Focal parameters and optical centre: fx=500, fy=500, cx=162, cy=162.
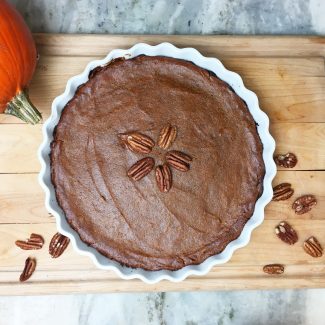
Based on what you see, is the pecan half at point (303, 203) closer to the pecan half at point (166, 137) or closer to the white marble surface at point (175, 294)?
the white marble surface at point (175, 294)

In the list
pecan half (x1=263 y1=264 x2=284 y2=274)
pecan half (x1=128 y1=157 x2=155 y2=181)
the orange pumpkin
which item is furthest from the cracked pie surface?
pecan half (x1=263 y1=264 x2=284 y2=274)

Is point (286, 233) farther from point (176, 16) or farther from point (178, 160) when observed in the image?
point (176, 16)

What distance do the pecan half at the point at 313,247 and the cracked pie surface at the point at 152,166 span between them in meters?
0.31

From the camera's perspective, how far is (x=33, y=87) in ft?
5.91

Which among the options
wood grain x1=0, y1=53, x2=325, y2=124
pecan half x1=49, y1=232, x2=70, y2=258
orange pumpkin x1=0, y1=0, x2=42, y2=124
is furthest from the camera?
wood grain x1=0, y1=53, x2=325, y2=124

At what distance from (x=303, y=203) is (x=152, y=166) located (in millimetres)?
614

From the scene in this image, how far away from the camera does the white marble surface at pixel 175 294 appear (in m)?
1.88

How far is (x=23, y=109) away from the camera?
5.41 ft

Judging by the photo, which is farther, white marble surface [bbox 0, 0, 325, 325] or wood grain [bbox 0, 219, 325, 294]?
white marble surface [bbox 0, 0, 325, 325]

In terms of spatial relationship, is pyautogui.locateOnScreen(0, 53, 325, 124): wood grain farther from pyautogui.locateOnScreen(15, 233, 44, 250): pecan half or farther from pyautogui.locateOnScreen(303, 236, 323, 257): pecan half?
pyautogui.locateOnScreen(15, 233, 44, 250): pecan half

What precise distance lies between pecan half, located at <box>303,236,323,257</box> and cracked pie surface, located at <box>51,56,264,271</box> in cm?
31

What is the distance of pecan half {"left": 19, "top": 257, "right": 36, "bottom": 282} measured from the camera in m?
1.76

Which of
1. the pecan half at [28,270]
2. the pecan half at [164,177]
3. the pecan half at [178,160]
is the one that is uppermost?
the pecan half at [178,160]

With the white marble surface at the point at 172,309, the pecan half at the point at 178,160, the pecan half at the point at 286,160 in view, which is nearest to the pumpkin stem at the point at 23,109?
the pecan half at the point at 178,160
